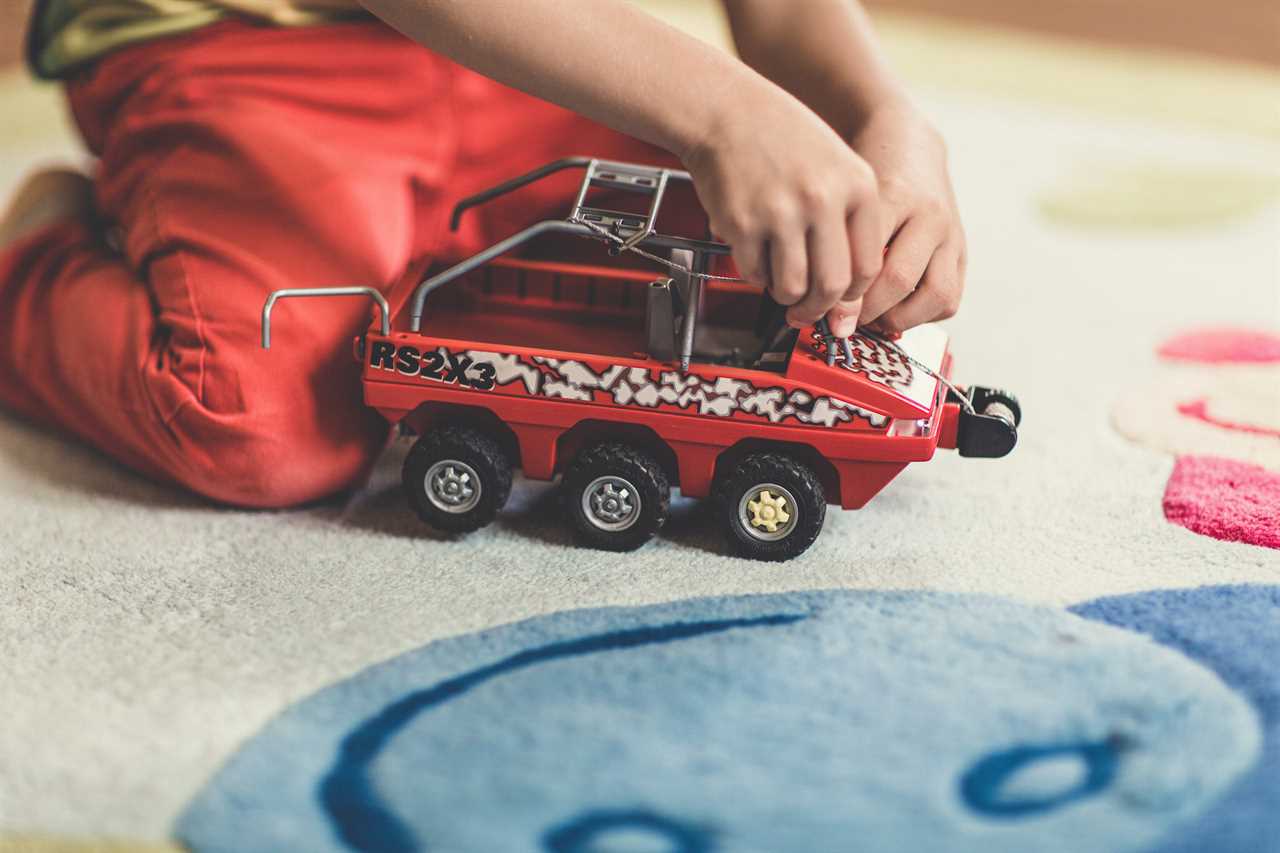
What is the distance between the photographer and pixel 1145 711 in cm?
60

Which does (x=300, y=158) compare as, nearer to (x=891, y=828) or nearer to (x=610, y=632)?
(x=610, y=632)

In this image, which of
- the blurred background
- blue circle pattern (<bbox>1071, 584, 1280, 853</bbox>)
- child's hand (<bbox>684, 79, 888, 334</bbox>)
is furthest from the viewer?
the blurred background

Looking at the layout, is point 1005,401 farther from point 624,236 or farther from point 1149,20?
point 1149,20

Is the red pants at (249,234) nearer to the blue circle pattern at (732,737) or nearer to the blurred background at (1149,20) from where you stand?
the blue circle pattern at (732,737)

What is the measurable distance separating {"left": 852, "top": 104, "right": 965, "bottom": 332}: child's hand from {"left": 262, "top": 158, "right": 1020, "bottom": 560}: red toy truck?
0.10 ft

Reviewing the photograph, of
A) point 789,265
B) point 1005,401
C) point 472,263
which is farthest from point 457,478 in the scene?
point 1005,401

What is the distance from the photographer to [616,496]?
74cm

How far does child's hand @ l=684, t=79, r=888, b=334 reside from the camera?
25.2 inches

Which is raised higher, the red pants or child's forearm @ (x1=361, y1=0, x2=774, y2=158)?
child's forearm @ (x1=361, y1=0, x2=774, y2=158)

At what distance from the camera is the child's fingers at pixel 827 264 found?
2.12 ft

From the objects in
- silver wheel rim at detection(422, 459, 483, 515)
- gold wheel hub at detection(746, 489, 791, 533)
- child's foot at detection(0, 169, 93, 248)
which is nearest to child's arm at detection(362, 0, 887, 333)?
gold wheel hub at detection(746, 489, 791, 533)

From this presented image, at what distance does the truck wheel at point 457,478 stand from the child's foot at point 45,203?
43 centimetres

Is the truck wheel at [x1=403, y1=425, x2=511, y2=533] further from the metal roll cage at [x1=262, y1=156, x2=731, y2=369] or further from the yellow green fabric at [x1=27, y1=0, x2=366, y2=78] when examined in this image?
the yellow green fabric at [x1=27, y1=0, x2=366, y2=78]

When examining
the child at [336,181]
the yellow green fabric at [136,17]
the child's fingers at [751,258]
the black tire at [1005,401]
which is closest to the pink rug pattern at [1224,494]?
the black tire at [1005,401]
